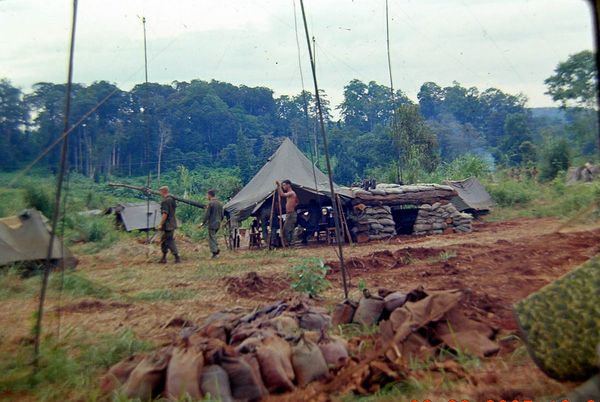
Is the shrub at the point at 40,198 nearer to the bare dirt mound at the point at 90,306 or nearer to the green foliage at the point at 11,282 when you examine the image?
the green foliage at the point at 11,282

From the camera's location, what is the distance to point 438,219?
1528cm

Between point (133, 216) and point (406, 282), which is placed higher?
point (133, 216)

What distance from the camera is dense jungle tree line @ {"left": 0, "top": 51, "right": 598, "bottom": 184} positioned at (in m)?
21.8

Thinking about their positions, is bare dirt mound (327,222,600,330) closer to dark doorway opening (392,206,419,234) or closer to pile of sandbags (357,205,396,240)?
pile of sandbags (357,205,396,240)

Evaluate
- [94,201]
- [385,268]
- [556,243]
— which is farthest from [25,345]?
[94,201]

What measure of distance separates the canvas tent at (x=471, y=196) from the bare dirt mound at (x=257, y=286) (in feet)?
37.4

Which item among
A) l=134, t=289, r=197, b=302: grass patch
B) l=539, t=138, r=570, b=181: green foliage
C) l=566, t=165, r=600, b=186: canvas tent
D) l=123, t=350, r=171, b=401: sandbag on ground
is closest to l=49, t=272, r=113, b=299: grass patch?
l=134, t=289, r=197, b=302: grass patch

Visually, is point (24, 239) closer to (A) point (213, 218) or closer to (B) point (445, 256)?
(A) point (213, 218)

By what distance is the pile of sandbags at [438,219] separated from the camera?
15.2 meters

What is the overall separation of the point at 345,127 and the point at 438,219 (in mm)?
28055

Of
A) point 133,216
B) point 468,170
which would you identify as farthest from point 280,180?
point 468,170

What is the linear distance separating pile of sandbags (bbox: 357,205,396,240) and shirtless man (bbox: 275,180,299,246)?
203 cm

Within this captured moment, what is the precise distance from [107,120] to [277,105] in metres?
18.4

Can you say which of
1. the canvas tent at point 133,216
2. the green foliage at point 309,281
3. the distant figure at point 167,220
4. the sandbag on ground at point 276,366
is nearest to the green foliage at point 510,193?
the canvas tent at point 133,216
